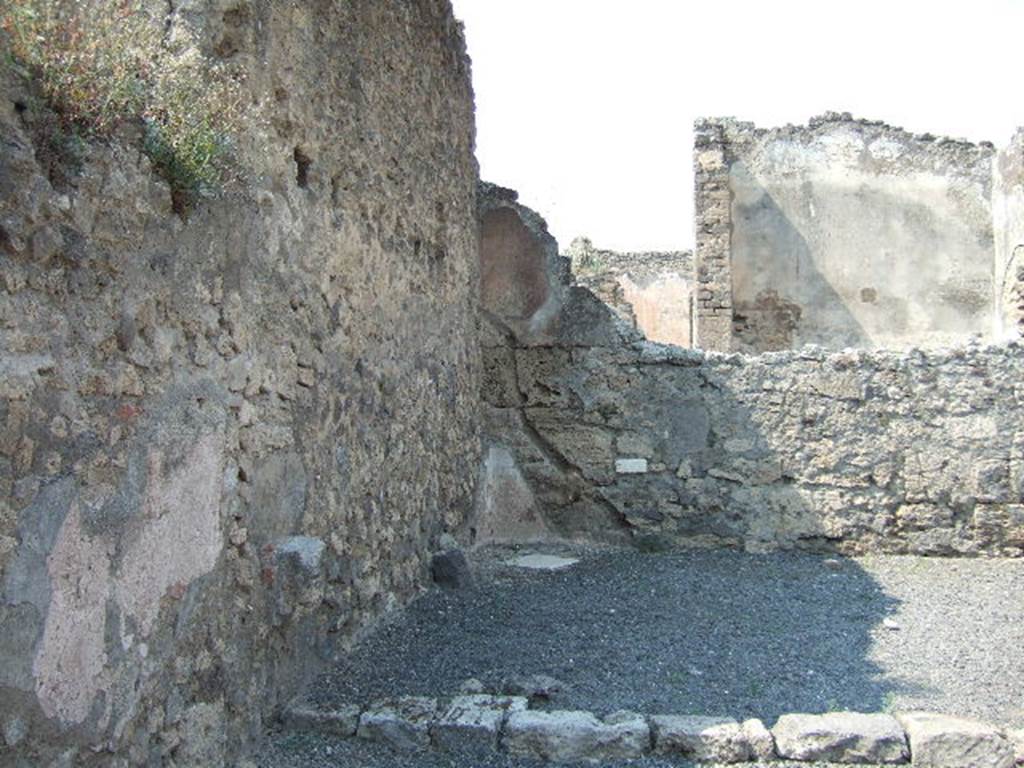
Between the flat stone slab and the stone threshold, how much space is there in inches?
103

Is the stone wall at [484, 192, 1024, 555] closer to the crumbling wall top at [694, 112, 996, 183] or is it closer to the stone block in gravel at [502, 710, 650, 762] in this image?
the stone block in gravel at [502, 710, 650, 762]

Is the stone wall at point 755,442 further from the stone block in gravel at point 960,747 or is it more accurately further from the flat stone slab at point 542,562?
the stone block in gravel at point 960,747

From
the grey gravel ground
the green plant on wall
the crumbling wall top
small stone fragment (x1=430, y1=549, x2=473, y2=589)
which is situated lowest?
the grey gravel ground

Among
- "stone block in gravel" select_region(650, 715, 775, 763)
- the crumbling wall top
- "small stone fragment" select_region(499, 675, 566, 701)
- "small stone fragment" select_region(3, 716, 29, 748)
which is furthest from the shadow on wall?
"small stone fragment" select_region(3, 716, 29, 748)

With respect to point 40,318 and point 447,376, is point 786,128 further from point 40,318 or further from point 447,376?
point 40,318

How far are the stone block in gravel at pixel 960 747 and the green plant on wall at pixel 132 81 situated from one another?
9.11ft

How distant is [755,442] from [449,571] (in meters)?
2.37

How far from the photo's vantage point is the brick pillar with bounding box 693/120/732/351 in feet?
40.1

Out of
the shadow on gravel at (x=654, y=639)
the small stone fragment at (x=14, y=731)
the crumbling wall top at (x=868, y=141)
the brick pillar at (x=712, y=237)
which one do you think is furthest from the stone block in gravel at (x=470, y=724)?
the crumbling wall top at (x=868, y=141)

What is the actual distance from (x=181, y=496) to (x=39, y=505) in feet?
2.12

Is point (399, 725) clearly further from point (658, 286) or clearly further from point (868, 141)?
point (658, 286)

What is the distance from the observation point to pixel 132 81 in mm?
2662

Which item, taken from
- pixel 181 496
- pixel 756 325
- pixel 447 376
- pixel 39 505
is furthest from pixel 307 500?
pixel 756 325

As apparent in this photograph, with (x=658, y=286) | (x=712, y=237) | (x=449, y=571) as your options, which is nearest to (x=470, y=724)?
(x=449, y=571)
